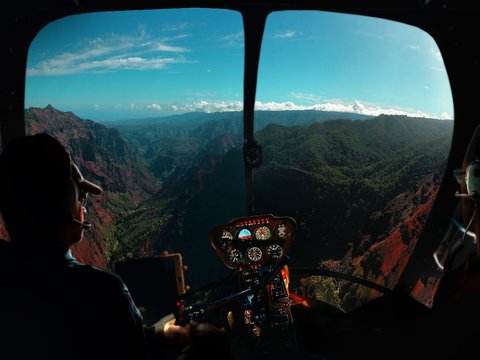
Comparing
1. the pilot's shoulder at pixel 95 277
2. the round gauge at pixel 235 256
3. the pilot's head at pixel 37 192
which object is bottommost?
the round gauge at pixel 235 256

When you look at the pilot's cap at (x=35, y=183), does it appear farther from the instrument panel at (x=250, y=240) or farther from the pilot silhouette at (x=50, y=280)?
the instrument panel at (x=250, y=240)

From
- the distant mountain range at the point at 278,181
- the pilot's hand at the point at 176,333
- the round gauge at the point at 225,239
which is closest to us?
the pilot's hand at the point at 176,333

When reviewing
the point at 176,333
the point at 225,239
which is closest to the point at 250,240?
the point at 225,239

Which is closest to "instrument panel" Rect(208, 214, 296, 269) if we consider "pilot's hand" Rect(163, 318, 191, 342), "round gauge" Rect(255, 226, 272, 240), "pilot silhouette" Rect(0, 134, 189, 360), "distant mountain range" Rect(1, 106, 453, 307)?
"round gauge" Rect(255, 226, 272, 240)

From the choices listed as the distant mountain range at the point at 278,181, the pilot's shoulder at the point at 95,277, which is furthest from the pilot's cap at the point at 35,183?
the distant mountain range at the point at 278,181

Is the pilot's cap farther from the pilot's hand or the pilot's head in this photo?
the pilot's hand

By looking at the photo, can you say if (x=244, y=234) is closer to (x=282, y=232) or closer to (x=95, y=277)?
(x=282, y=232)

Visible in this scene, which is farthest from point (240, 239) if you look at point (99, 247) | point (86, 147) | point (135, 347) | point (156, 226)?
point (86, 147)

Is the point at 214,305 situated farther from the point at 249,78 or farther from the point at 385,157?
the point at 385,157
